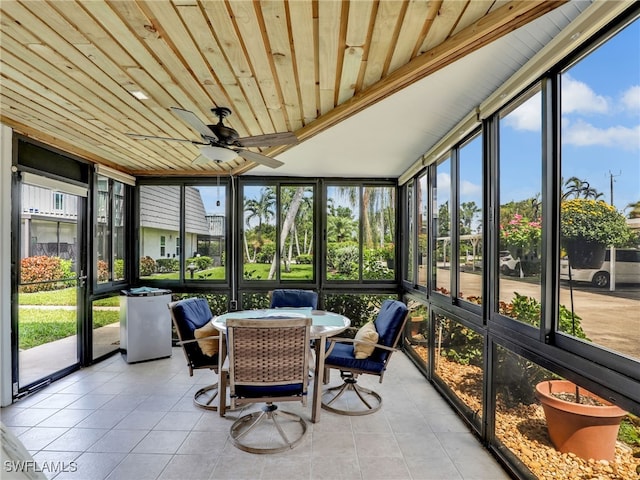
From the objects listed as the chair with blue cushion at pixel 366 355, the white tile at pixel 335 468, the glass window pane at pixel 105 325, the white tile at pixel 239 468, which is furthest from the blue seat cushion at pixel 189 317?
the glass window pane at pixel 105 325

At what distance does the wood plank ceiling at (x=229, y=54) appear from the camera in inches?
63.6

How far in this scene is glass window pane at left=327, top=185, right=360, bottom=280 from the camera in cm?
531

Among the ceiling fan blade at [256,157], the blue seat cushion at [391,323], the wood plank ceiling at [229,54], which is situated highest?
the wood plank ceiling at [229,54]

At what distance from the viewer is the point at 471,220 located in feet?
9.64

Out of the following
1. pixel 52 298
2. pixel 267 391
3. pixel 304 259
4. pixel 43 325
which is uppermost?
pixel 304 259

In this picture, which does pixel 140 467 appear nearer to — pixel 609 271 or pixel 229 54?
pixel 229 54

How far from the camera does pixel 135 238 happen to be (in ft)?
17.2

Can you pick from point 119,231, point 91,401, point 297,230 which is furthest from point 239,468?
point 119,231

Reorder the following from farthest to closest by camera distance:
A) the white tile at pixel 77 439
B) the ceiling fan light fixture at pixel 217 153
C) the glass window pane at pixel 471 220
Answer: the glass window pane at pixel 471 220, the ceiling fan light fixture at pixel 217 153, the white tile at pixel 77 439

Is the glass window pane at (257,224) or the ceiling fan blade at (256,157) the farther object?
the glass window pane at (257,224)

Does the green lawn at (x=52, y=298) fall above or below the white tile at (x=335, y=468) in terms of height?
above

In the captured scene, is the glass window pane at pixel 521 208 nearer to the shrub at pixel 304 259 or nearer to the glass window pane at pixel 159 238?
the shrub at pixel 304 259

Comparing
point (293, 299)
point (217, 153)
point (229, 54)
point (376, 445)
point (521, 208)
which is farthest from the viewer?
point (293, 299)

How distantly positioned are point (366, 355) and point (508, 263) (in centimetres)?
142
